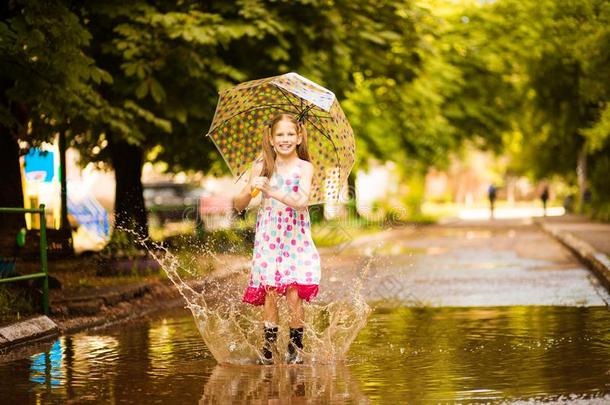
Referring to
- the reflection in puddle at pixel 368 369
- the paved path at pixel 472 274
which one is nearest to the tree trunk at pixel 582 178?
the paved path at pixel 472 274

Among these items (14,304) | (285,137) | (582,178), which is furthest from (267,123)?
(582,178)

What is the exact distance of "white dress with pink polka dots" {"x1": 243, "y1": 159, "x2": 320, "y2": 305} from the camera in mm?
8969

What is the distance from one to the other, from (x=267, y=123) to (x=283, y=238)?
1.33m

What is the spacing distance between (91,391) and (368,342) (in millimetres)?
3256

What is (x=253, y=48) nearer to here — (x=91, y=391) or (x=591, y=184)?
(x=91, y=391)

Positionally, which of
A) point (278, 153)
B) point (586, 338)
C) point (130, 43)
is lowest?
point (586, 338)

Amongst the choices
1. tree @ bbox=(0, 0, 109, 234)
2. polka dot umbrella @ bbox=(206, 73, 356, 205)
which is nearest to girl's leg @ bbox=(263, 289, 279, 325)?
polka dot umbrella @ bbox=(206, 73, 356, 205)

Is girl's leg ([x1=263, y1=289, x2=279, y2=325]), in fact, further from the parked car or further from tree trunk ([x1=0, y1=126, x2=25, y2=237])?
the parked car

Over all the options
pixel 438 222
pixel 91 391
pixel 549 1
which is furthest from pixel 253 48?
pixel 438 222

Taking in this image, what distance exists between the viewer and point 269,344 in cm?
912

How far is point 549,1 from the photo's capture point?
2297 centimetres

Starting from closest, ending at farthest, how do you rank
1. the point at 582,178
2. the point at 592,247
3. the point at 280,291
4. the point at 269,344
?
1. the point at 280,291
2. the point at 269,344
3. the point at 592,247
4. the point at 582,178

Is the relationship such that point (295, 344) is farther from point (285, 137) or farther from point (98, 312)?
point (98, 312)

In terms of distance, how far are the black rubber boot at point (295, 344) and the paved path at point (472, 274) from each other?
10.4ft
